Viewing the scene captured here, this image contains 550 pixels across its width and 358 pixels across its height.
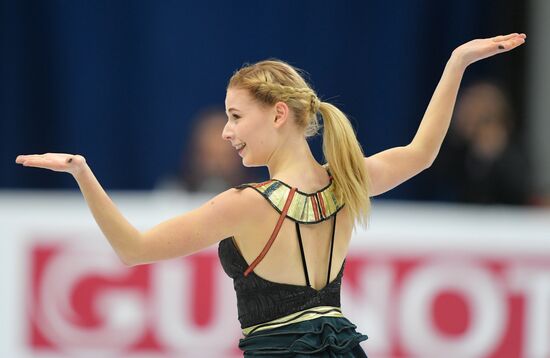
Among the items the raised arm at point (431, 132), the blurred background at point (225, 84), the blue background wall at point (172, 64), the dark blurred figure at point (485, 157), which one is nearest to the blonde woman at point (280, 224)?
the raised arm at point (431, 132)

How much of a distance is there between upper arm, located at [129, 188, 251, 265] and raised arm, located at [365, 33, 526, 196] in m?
0.59

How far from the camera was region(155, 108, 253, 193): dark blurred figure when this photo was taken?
646 centimetres

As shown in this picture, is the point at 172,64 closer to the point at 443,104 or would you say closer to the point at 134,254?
the point at 443,104

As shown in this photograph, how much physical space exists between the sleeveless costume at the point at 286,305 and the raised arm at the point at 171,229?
0.29 ft

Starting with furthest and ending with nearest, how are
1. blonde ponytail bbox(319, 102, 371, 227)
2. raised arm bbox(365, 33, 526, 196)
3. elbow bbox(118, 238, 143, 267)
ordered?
1. raised arm bbox(365, 33, 526, 196)
2. blonde ponytail bbox(319, 102, 371, 227)
3. elbow bbox(118, 238, 143, 267)

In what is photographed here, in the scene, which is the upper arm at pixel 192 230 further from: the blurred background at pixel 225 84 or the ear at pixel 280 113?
the blurred background at pixel 225 84

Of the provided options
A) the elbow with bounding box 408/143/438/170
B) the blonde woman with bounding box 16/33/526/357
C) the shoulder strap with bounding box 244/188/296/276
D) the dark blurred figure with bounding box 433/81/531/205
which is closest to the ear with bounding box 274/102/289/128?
the blonde woman with bounding box 16/33/526/357

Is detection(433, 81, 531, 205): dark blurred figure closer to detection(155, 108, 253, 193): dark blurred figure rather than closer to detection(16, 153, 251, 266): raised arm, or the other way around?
detection(155, 108, 253, 193): dark blurred figure

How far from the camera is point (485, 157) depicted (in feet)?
21.9

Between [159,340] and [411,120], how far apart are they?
3435mm

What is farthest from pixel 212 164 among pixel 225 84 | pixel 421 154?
pixel 421 154

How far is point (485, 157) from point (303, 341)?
3977mm

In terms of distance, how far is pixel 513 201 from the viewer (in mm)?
6480

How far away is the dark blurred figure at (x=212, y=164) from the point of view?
6.46 m
